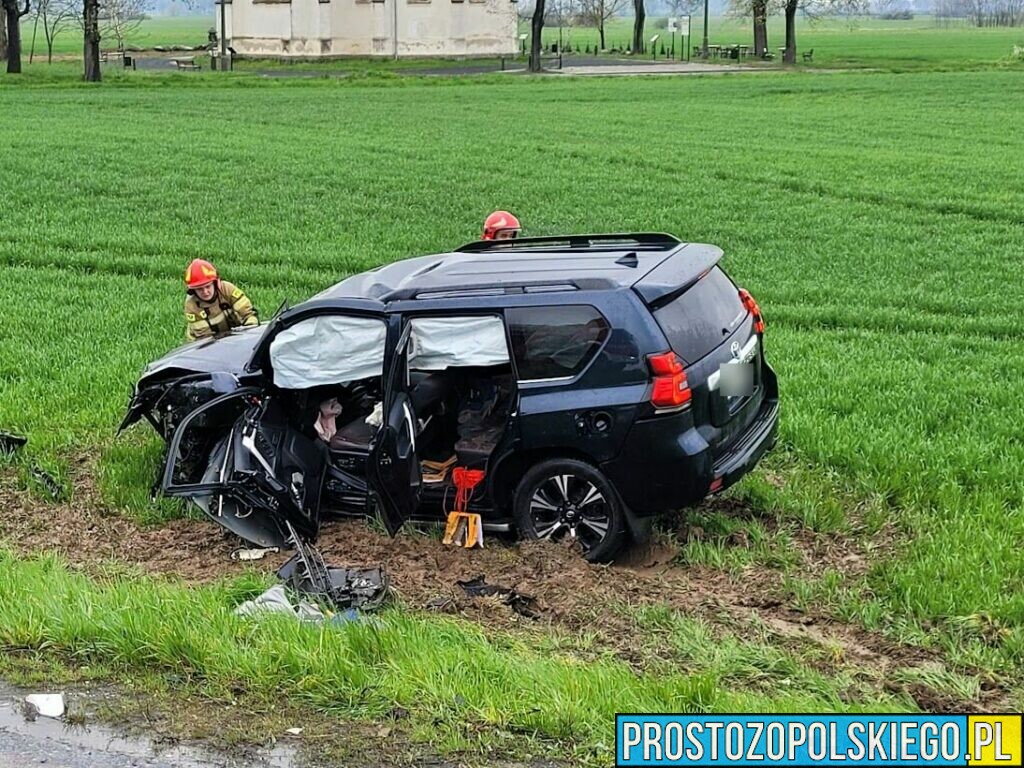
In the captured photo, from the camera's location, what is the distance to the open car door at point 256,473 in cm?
696

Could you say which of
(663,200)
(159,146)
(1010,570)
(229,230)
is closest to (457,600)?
(1010,570)

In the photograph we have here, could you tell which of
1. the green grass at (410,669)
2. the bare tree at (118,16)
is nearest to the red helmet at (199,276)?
the green grass at (410,669)

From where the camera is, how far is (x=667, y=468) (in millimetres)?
6359

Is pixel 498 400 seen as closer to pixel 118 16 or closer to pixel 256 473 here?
pixel 256 473

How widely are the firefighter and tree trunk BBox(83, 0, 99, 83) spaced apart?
4658 cm

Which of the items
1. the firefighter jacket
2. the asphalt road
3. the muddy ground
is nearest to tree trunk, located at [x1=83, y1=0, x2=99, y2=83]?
the firefighter jacket

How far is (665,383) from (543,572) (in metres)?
1.21

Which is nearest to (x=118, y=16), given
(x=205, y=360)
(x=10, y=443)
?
(x=10, y=443)

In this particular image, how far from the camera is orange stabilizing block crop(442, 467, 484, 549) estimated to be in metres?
6.92

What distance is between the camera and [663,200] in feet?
71.1

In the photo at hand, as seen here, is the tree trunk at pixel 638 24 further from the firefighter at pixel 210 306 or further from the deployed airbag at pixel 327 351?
the deployed airbag at pixel 327 351

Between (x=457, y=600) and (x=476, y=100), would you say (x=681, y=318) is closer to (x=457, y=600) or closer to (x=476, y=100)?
(x=457, y=600)

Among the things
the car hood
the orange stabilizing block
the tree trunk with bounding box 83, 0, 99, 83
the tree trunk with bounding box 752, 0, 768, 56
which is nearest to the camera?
the orange stabilizing block

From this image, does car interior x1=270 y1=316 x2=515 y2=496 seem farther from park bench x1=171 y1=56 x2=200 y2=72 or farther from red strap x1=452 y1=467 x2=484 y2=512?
park bench x1=171 y1=56 x2=200 y2=72
